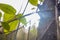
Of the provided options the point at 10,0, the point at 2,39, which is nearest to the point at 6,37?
the point at 2,39

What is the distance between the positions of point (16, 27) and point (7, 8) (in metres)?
0.05

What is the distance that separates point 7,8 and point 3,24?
24 millimetres

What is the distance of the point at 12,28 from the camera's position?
181 millimetres

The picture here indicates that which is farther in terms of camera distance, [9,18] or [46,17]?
[46,17]

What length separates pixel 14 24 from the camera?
0.19 metres

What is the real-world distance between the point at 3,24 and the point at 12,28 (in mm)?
34

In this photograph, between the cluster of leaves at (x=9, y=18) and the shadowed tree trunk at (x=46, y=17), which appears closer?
the cluster of leaves at (x=9, y=18)

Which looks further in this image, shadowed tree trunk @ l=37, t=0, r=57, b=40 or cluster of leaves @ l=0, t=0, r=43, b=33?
shadowed tree trunk @ l=37, t=0, r=57, b=40

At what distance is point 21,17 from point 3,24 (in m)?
0.04

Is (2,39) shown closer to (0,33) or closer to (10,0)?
(0,33)

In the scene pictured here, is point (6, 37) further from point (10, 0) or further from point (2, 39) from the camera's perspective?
point (10, 0)

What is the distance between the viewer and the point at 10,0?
239mm

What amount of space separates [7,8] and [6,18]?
0.09 ft

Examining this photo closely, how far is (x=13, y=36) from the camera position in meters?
0.18
